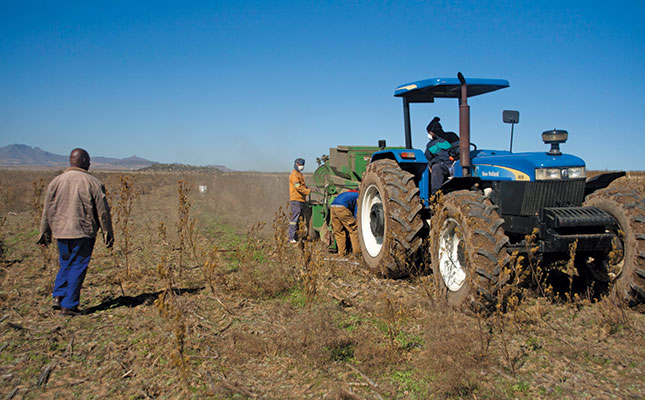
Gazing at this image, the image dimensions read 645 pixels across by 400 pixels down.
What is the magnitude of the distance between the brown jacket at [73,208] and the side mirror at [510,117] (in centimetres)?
537

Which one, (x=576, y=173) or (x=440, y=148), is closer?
(x=576, y=173)

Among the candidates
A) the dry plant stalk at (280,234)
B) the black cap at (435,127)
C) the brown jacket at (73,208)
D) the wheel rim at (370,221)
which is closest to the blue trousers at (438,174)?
the black cap at (435,127)

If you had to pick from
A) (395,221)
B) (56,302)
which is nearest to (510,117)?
(395,221)

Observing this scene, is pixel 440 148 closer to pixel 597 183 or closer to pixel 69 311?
pixel 597 183

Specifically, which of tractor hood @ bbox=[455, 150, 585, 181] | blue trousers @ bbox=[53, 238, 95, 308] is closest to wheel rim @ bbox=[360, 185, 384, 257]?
tractor hood @ bbox=[455, 150, 585, 181]

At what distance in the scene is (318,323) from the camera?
4230mm

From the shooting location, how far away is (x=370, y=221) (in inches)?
286

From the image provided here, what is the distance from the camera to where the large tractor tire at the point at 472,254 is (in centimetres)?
441

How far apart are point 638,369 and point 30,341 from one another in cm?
544

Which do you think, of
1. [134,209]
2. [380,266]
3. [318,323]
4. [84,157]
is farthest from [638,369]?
[134,209]

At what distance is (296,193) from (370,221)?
2.93 metres

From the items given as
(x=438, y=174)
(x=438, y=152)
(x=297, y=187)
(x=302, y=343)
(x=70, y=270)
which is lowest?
(x=302, y=343)

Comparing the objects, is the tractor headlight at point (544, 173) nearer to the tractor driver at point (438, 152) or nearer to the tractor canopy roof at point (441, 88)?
the tractor driver at point (438, 152)

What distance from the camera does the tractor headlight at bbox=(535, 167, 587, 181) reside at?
501cm
